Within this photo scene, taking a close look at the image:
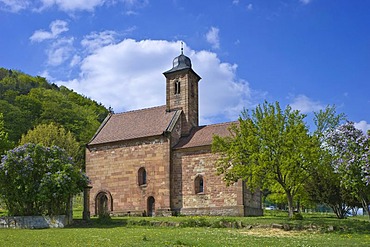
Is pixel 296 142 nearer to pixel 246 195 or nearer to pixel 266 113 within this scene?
pixel 266 113

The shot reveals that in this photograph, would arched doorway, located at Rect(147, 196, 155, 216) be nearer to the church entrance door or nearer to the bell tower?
the church entrance door

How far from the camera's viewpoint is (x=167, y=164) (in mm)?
41219

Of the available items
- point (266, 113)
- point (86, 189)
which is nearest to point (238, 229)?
point (266, 113)

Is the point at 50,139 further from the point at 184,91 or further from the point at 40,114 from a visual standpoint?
the point at 184,91

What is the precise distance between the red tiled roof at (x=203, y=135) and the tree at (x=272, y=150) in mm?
6017

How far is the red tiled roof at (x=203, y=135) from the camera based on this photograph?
4105 cm

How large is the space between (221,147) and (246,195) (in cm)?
637

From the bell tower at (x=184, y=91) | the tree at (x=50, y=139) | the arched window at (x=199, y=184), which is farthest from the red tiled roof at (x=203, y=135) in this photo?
the tree at (x=50, y=139)

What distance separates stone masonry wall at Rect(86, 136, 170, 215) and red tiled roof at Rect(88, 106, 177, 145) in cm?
79

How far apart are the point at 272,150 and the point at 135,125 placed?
1746 centimetres

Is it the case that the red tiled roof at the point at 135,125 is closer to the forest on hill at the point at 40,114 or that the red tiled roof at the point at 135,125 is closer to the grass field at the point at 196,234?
the grass field at the point at 196,234

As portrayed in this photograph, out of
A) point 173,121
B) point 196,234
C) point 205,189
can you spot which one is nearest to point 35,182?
point 196,234

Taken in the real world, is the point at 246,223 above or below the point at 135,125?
below

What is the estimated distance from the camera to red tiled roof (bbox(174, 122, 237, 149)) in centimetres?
4105
